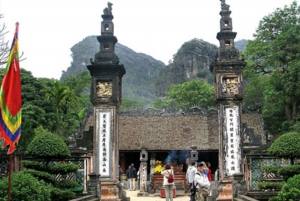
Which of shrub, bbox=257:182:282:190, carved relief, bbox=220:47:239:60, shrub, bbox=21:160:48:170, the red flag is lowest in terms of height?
shrub, bbox=257:182:282:190

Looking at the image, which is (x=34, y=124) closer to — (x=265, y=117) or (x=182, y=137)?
(x=182, y=137)

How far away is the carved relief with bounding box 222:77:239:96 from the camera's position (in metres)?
13.3

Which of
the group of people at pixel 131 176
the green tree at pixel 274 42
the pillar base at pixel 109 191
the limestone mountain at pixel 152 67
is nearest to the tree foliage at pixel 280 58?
the green tree at pixel 274 42

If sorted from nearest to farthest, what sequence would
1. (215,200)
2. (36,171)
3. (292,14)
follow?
(36,171)
(215,200)
(292,14)

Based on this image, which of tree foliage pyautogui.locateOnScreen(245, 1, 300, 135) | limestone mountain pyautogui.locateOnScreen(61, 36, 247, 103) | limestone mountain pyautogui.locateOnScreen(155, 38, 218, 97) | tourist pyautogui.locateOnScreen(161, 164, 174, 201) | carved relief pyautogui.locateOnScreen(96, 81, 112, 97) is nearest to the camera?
tourist pyautogui.locateOnScreen(161, 164, 174, 201)

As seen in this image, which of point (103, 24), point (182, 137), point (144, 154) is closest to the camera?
point (103, 24)

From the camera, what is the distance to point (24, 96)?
29.8 metres

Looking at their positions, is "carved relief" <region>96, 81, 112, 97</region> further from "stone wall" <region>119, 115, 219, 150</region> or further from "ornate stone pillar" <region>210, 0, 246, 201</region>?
"stone wall" <region>119, 115, 219, 150</region>

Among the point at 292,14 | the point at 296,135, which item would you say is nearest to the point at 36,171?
the point at 296,135

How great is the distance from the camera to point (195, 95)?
143 feet

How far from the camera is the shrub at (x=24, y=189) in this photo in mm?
7617

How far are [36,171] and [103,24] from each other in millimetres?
5991

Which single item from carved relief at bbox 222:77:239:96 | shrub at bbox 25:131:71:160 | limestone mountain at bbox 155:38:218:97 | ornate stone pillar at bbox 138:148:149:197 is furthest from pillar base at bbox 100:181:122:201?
limestone mountain at bbox 155:38:218:97

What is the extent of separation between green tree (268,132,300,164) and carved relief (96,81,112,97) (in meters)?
5.56
